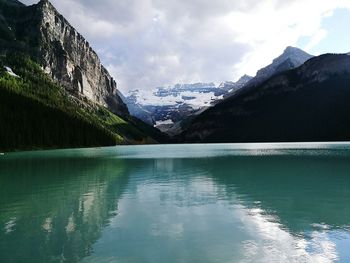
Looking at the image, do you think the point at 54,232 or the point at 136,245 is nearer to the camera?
the point at 136,245

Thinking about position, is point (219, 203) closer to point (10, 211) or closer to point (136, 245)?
point (136, 245)

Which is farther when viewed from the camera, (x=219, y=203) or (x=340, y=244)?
(x=219, y=203)

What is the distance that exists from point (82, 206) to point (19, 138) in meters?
155

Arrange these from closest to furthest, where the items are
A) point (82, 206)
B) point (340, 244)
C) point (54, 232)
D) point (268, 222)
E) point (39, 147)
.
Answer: point (340, 244) → point (54, 232) → point (268, 222) → point (82, 206) → point (39, 147)

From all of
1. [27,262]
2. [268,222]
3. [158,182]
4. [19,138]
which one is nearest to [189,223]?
[268,222]

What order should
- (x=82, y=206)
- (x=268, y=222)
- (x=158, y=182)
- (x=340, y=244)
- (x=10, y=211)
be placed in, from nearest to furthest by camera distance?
(x=340, y=244)
(x=268, y=222)
(x=10, y=211)
(x=82, y=206)
(x=158, y=182)

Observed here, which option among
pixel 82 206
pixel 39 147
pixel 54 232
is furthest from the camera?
pixel 39 147

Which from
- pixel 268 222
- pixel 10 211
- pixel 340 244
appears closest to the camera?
pixel 340 244

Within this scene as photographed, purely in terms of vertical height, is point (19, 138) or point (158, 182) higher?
point (19, 138)

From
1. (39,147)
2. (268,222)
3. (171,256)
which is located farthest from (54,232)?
(39,147)

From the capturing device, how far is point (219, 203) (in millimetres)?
35625

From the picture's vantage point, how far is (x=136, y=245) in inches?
850

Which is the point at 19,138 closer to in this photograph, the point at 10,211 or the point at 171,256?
the point at 10,211

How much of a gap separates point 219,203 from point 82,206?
1284 cm
